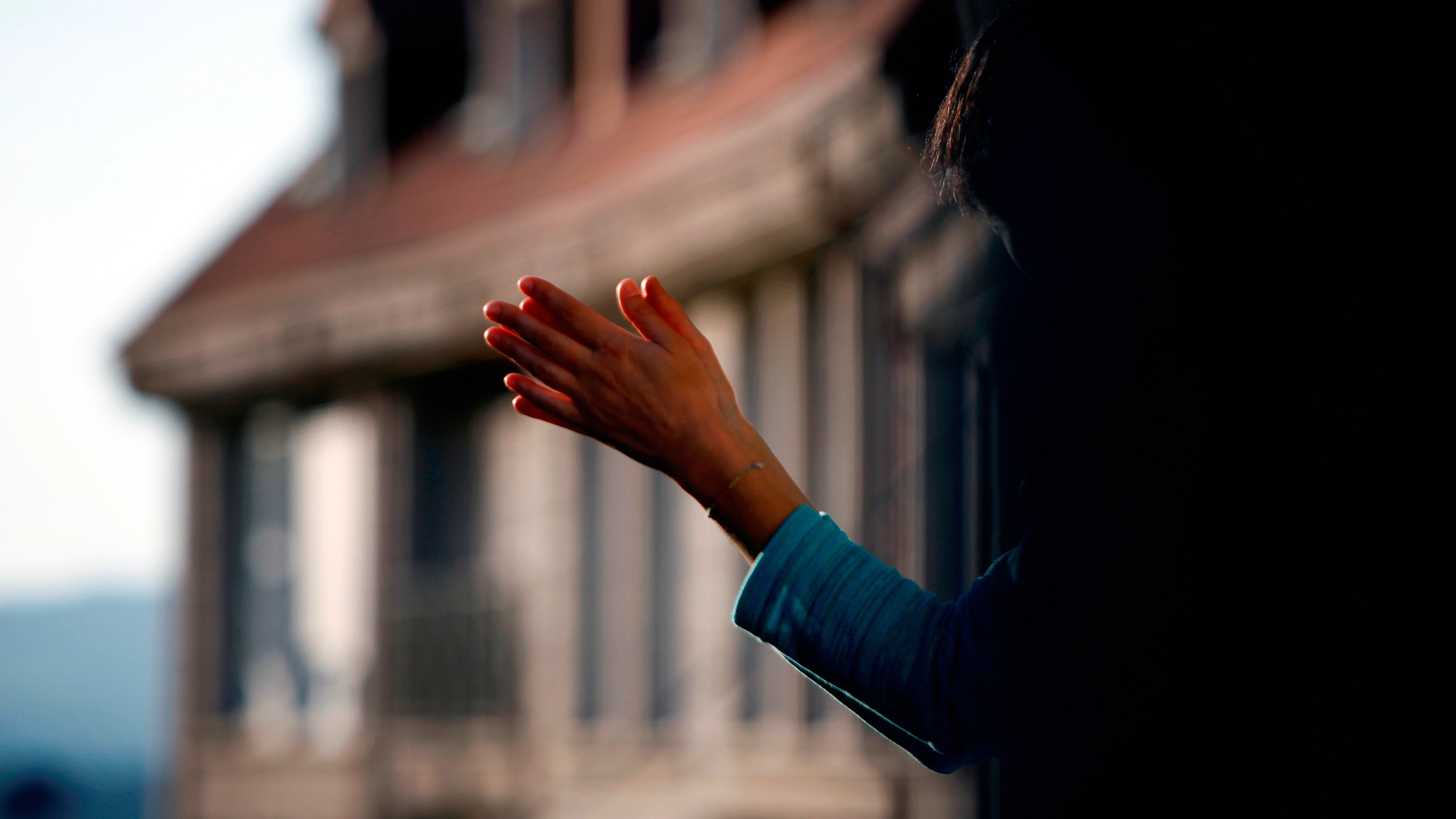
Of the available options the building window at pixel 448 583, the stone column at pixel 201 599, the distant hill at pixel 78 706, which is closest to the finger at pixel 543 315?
the building window at pixel 448 583

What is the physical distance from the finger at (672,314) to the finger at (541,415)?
127 mm

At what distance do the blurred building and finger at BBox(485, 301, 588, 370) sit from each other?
43.1 inches

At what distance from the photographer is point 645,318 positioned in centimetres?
129

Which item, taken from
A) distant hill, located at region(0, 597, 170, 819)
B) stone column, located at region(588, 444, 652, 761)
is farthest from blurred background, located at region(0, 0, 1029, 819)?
distant hill, located at region(0, 597, 170, 819)

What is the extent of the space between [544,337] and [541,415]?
0.09m

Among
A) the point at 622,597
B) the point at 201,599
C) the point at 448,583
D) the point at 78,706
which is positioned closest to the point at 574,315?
the point at 622,597

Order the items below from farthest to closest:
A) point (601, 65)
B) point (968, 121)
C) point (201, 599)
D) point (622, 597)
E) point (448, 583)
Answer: point (201, 599)
point (448, 583)
point (601, 65)
point (622, 597)
point (968, 121)

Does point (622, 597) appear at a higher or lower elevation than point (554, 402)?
higher

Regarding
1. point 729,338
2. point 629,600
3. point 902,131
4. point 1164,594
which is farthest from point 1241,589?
point 629,600

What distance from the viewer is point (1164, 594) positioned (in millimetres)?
1119

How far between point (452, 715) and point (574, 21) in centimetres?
504

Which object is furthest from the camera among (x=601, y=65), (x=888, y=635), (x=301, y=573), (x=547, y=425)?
(x=301, y=573)

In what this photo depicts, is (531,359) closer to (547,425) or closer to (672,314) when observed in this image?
(672,314)

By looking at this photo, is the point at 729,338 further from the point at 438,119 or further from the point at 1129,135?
the point at 1129,135
